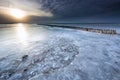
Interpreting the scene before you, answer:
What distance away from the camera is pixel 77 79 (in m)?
3.34

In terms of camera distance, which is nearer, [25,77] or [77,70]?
[25,77]

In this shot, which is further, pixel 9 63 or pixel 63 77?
pixel 9 63

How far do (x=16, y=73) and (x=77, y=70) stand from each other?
2.88 m

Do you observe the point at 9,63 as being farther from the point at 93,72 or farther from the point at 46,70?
the point at 93,72

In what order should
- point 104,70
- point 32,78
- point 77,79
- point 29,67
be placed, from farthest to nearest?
point 29,67
point 104,70
point 32,78
point 77,79

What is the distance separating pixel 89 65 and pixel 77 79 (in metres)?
1.34

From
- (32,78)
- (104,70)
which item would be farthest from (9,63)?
(104,70)

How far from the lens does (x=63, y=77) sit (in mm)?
3523

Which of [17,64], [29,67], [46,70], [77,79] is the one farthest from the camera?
[17,64]

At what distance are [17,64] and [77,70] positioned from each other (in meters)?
3.40

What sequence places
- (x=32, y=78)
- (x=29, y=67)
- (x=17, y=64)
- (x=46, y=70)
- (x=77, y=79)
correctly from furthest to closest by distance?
(x=17, y=64), (x=29, y=67), (x=46, y=70), (x=32, y=78), (x=77, y=79)

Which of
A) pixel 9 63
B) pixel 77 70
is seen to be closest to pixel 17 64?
pixel 9 63

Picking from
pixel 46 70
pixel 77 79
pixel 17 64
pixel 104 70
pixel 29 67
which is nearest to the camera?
pixel 77 79

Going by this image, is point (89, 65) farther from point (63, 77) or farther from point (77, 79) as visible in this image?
point (63, 77)
